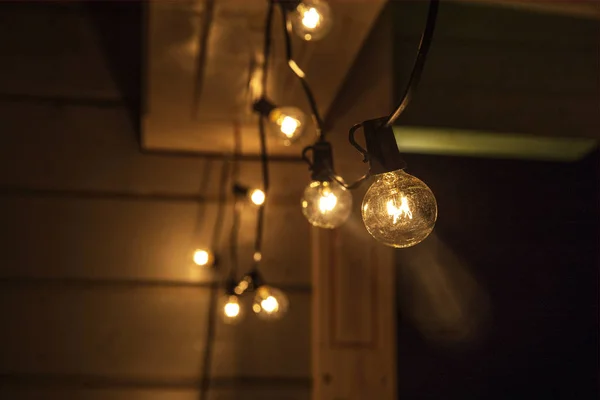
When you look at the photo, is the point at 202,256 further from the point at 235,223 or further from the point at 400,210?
the point at 400,210

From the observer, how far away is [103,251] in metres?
1.58

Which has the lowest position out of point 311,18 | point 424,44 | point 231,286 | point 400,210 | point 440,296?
point 400,210

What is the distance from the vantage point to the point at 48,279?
1.56 m

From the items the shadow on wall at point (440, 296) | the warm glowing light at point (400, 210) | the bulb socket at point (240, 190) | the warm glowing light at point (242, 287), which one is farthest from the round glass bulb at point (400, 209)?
the shadow on wall at point (440, 296)

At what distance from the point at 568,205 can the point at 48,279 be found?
1.41m

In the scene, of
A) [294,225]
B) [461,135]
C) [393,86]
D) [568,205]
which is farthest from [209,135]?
[568,205]

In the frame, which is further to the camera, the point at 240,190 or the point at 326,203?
the point at 240,190

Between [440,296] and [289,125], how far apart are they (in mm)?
890

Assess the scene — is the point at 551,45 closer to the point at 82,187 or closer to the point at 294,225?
the point at 294,225

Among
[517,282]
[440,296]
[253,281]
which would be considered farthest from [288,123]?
[517,282]

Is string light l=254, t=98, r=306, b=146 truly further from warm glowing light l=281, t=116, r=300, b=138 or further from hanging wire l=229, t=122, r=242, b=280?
hanging wire l=229, t=122, r=242, b=280

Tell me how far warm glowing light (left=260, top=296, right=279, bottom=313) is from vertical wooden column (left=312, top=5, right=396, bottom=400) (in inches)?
15.6

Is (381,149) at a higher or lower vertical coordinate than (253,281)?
lower

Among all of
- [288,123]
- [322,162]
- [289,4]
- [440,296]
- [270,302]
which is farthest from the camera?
[440,296]
